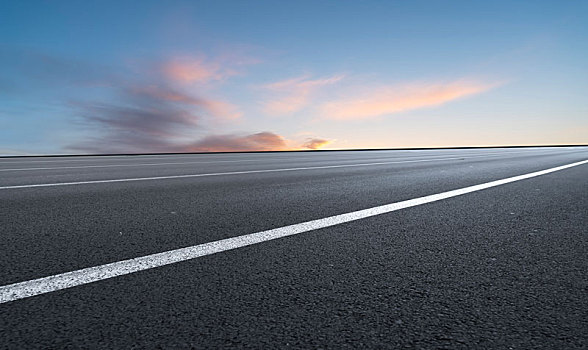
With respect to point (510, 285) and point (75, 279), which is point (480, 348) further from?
point (75, 279)

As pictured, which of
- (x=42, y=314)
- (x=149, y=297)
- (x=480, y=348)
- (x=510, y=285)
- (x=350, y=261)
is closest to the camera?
(x=480, y=348)

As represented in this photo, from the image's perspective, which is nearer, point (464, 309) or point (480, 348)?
point (480, 348)

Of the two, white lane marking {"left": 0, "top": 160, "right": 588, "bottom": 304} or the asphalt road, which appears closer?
the asphalt road

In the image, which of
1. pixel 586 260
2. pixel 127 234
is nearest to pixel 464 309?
pixel 586 260

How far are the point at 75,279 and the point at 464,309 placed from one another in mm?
2001

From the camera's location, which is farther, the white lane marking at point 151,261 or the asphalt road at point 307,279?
the white lane marking at point 151,261

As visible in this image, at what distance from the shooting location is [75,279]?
225 cm

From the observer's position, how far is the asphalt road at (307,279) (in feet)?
5.34

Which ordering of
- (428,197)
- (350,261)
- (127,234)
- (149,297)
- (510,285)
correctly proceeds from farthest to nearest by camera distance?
1. (428,197)
2. (127,234)
3. (350,261)
4. (510,285)
5. (149,297)

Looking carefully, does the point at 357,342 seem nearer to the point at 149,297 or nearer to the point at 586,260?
the point at 149,297

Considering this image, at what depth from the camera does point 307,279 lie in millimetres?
2254

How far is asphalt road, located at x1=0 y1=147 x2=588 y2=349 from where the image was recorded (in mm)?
1629

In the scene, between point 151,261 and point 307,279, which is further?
point 151,261

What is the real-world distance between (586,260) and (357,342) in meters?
1.99
